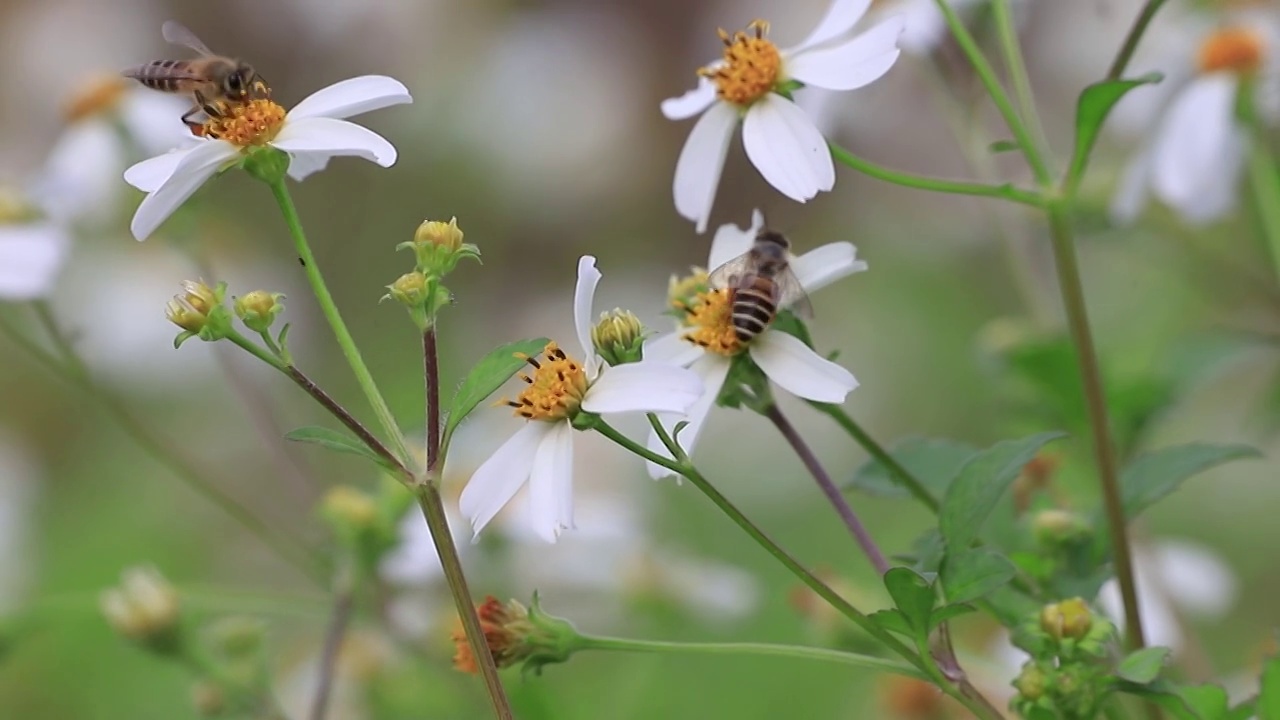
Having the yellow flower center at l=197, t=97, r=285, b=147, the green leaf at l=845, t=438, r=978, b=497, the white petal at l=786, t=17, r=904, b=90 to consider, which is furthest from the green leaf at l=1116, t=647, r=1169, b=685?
the yellow flower center at l=197, t=97, r=285, b=147

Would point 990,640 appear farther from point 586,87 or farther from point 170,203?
point 586,87

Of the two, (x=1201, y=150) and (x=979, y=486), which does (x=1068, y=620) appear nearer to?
(x=979, y=486)

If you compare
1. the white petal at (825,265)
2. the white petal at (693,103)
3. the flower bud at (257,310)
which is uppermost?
the white petal at (693,103)

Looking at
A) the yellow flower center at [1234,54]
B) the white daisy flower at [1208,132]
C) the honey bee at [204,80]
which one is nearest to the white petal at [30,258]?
the honey bee at [204,80]

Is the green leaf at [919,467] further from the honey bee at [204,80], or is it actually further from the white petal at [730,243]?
the honey bee at [204,80]

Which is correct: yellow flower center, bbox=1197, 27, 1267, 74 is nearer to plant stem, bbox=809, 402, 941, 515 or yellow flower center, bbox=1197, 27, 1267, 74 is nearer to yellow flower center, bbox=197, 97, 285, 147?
plant stem, bbox=809, 402, 941, 515

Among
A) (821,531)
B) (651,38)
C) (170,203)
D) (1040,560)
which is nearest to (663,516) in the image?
(821,531)

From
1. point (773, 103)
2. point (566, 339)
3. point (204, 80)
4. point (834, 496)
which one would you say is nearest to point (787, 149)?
point (773, 103)
